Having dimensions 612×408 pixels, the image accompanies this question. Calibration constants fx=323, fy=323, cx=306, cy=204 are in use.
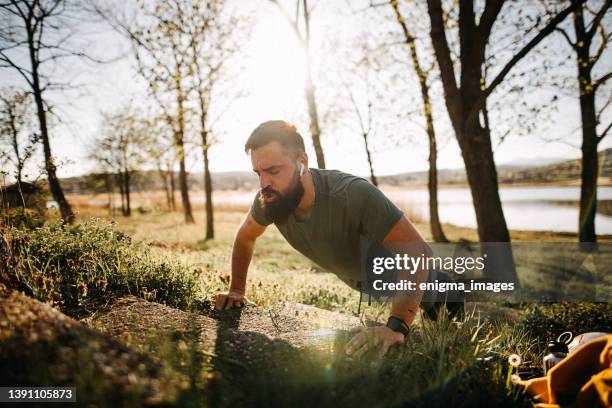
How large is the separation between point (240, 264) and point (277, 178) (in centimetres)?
86

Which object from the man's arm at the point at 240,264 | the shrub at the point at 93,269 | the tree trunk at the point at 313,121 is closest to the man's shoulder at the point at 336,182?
the man's arm at the point at 240,264

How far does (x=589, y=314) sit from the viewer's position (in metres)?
3.97

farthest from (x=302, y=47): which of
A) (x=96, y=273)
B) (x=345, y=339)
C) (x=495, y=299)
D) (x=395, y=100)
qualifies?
(x=345, y=339)

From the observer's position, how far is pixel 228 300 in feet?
9.34

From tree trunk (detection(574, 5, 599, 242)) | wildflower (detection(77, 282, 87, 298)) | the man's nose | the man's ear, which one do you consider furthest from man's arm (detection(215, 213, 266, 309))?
tree trunk (detection(574, 5, 599, 242))

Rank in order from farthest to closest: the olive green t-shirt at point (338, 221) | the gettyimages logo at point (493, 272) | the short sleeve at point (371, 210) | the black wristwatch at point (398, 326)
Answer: the olive green t-shirt at point (338, 221)
the short sleeve at point (371, 210)
the gettyimages logo at point (493, 272)
the black wristwatch at point (398, 326)

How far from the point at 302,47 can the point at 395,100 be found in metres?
6.60

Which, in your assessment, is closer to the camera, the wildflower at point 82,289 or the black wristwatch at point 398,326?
the black wristwatch at point 398,326

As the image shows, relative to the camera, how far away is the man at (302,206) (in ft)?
8.95

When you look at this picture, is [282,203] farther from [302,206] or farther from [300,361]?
[300,361]

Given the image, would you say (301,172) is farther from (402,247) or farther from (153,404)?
(153,404)

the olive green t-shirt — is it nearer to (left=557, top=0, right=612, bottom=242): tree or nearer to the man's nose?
the man's nose

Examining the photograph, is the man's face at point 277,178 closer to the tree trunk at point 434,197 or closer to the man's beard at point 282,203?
the man's beard at point 282,203

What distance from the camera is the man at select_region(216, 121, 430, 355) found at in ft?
8.95
